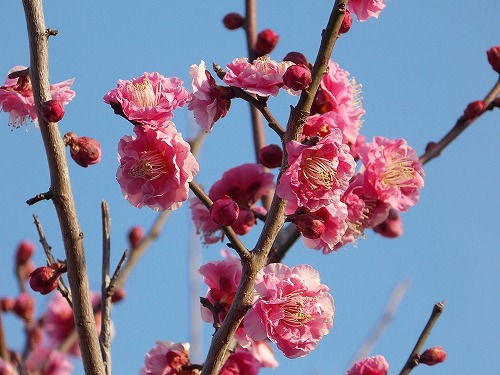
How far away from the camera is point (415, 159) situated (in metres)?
2.07

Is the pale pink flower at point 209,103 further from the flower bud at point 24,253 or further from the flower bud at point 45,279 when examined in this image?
the flower bud at point 24,253

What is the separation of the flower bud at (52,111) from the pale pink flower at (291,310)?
0.51 metres

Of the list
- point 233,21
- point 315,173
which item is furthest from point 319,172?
point 233,21

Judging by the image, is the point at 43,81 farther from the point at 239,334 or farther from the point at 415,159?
the point at 415,159

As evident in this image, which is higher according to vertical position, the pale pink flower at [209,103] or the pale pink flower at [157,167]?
the pale pink flower at [209,103]

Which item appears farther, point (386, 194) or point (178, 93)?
point (386, 194)

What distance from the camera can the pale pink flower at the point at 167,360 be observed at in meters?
1.83

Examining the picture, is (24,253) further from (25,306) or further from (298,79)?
(298,79)

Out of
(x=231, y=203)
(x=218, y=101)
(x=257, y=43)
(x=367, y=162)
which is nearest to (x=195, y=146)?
(x=257, y=43)

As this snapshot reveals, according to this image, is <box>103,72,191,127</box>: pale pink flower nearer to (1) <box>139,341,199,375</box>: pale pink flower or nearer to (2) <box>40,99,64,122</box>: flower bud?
(2) <box>40,99,64,122</box>: flower bud

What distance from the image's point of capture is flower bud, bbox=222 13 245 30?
2652 millimetres

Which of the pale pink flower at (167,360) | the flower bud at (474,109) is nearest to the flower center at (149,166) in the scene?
the pale pink flower at (167,360)

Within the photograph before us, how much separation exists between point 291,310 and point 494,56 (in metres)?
1.20

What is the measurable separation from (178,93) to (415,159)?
0.79 meters
